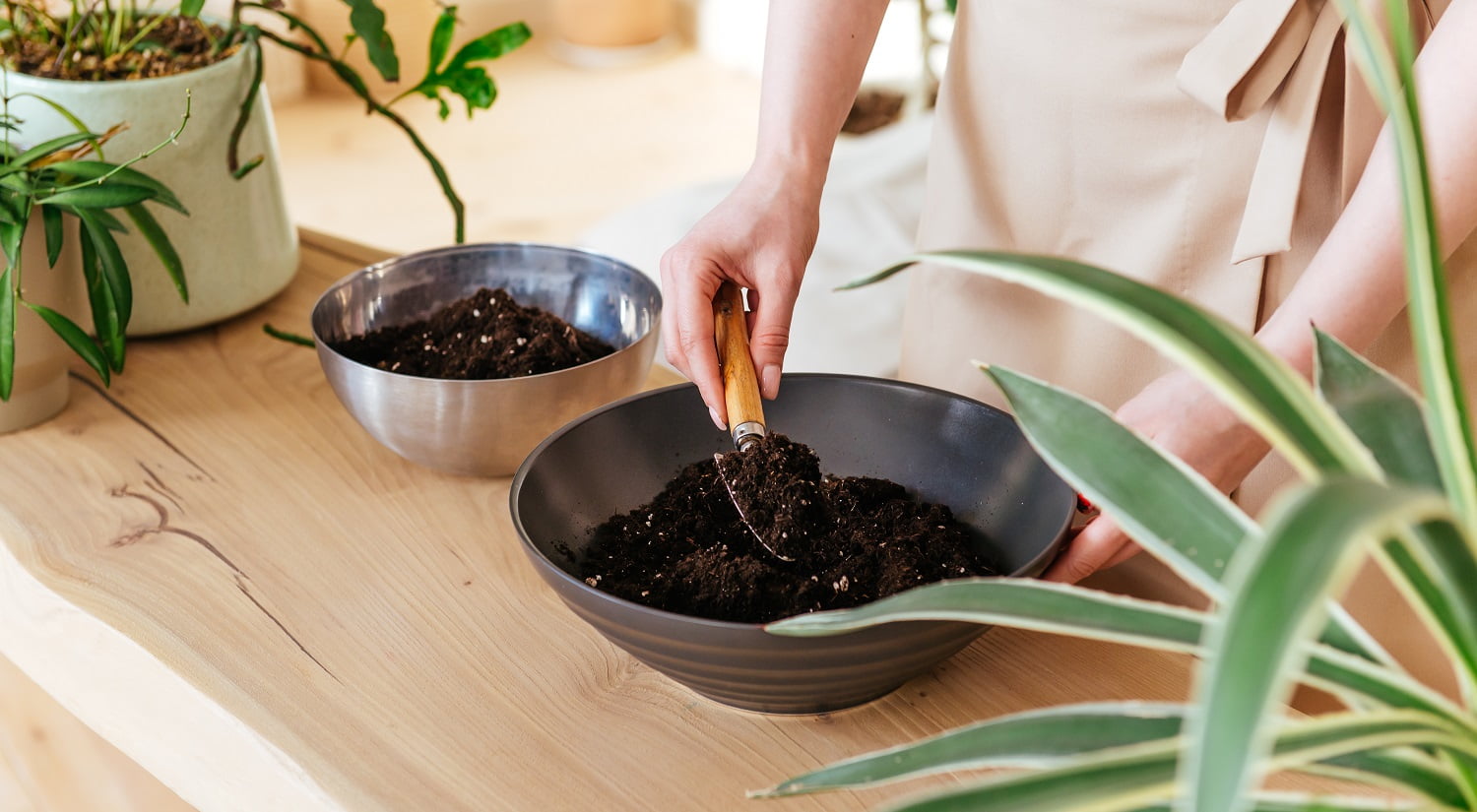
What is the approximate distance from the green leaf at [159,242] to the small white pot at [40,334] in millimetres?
53

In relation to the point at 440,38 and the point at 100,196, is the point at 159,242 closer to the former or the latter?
the point at 100,196

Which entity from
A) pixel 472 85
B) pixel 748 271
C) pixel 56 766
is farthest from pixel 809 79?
pixel 56 766

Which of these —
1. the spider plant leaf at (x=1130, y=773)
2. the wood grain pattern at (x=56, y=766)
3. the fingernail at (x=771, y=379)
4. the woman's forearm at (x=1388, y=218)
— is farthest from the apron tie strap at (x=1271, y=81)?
the wood grain pattern at (x=56, y=766)

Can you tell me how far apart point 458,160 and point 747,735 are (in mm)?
3426

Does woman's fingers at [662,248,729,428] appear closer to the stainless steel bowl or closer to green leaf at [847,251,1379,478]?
the stainless steel bowl

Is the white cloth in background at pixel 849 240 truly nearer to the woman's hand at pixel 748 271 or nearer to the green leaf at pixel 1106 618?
the woman's hand at pixel 748 271

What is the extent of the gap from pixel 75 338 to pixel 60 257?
0.07 m

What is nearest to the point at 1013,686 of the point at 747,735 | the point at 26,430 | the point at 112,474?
the point at 747,735

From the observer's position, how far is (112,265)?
109 cm

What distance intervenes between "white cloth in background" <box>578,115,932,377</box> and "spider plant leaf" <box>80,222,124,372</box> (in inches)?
34.1

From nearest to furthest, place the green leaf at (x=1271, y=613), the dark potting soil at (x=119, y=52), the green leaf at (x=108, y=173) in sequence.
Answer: the green leaf at (x=1271, y=613) → the green leaf at (x=108, y=173) → the dark potting soil at (x=119, y=52)

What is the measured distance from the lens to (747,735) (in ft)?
2.42

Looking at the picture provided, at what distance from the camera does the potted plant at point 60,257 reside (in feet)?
3.37

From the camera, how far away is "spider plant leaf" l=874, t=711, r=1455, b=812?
382 mm
